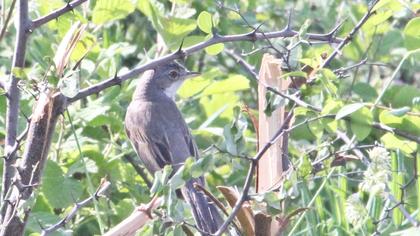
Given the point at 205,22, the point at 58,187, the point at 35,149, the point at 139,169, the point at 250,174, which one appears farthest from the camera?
the point at 139,169

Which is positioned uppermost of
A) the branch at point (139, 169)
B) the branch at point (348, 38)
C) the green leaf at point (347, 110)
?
the branch at point (348, 38)

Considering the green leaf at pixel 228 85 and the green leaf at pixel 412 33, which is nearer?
the green leaf at pixel 412 33

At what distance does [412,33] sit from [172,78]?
278cm

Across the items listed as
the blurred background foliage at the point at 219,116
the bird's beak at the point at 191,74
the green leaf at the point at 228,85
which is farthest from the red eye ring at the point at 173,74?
the green leaf at the point at 228,85

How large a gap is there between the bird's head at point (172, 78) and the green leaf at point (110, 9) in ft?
6.12

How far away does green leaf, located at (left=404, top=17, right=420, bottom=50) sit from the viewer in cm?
316

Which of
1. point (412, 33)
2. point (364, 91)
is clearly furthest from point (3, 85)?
point (364, 91)

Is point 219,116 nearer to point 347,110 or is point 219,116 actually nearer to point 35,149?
point 35,149

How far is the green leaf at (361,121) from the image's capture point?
2.71 meters

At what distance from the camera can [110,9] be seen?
3.70 m

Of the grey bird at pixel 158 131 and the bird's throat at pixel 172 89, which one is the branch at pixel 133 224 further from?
A: the bird's throat at pixel 172 89

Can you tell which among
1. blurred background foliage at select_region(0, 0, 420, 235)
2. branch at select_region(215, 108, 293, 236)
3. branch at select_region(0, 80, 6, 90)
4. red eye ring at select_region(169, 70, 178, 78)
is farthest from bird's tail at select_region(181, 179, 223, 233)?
red eye ring at select_region(169, 70, 178, 78)

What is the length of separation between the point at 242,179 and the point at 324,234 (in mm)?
1050

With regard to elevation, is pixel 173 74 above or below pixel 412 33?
below
